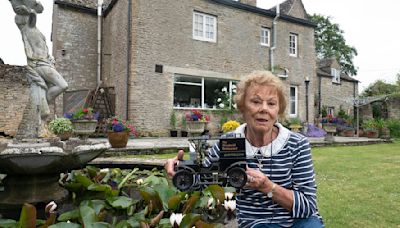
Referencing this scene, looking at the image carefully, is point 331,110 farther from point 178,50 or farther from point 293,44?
point 178,50

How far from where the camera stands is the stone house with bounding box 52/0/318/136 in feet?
37.0

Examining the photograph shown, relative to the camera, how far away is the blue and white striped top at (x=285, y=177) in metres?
1.48

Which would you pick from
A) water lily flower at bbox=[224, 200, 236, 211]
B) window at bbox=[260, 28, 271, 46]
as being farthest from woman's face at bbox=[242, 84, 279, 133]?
window at bbox=[260, 28, 271, 46]

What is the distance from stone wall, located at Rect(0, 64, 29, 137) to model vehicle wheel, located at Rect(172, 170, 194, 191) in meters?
11.8

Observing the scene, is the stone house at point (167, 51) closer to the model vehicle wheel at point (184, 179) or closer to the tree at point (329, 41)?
the model vehicle wheel at point (184, 179)

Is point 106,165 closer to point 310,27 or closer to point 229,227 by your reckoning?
point 229,227

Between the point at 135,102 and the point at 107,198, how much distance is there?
9.26 m

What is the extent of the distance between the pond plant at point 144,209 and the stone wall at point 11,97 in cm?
1061

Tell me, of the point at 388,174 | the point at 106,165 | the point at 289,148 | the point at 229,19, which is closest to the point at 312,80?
the point at 229,19

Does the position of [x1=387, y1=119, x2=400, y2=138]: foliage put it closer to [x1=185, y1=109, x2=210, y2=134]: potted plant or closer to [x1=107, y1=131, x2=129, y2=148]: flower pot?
[x1=185, y1=109, x2=210, y2=134]: potted plant

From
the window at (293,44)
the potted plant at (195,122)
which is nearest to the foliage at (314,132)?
the window at (293,44)

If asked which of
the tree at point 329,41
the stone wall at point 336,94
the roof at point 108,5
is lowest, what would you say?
the stone wall at point 336,94

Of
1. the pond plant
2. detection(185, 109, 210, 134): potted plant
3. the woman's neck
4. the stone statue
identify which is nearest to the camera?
the pond plant

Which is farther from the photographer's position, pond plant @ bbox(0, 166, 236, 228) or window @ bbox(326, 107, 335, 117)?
window @ bbox(326, 107, 335, 117)
